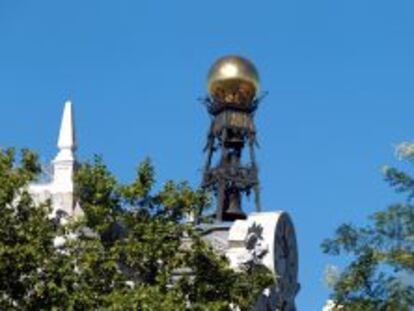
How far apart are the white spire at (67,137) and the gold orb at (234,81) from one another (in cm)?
3616

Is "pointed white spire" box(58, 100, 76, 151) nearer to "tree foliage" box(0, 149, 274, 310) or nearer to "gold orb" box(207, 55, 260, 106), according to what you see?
"tree foliage" box(0, 149, 274, 310)

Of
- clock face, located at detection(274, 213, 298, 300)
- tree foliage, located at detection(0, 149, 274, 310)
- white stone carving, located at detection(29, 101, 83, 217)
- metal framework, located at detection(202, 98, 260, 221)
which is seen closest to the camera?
tree foliage, located at detection(0, 149, 274, 310)

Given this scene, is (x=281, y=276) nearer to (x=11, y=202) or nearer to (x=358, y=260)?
(x=11, y=202)

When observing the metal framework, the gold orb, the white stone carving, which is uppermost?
the gold orb

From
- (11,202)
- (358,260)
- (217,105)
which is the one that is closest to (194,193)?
(11,202)

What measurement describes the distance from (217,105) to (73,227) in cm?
4565

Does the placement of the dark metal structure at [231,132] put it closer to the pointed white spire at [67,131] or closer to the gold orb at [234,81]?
the gold orb at [234,81]

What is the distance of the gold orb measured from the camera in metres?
83.6

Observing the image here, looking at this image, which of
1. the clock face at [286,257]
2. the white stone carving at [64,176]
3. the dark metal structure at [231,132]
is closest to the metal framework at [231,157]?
the dark metal structure at [231,132]

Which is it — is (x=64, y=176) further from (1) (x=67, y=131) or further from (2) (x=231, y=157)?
(2) (x=231, y=157)

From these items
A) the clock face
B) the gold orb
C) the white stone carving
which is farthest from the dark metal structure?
the white stone carving

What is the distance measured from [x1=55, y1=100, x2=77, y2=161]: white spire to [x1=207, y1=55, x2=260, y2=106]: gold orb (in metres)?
36.2

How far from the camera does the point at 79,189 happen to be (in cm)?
4125

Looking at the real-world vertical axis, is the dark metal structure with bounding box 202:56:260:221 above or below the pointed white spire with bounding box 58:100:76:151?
above
